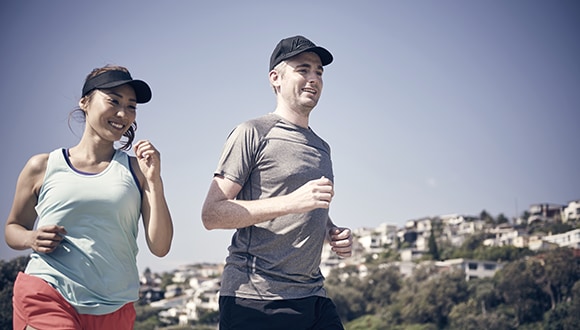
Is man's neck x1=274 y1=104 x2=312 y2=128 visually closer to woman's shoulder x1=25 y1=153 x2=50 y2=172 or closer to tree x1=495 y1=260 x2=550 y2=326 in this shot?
woman's shoulder x1=25 y1=153 x2=50 y2=172

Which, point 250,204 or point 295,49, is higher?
point 295,49

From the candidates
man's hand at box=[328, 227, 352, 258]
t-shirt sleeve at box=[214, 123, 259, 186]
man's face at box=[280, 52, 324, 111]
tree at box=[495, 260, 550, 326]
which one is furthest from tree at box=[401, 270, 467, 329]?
t-shirt sleeve at box=[214, 123, 259, 186]

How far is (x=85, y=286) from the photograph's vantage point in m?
2.78

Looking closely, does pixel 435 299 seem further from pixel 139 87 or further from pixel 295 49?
pixel 139 87

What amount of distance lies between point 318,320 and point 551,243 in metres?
78.0

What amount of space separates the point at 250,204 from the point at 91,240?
671mm

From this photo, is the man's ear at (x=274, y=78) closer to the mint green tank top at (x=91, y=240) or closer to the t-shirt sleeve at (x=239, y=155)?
the t-shirt sleeve at (x=239, y=155)

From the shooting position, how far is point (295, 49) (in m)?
3.34

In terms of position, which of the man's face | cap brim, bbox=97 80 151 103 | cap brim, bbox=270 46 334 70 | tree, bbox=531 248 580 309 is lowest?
tree, bbox=531 248 580 309

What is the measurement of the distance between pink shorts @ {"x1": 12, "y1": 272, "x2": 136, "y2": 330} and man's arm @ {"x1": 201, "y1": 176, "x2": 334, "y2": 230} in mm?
567

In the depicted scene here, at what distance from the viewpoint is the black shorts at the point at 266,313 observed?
9.82 feet

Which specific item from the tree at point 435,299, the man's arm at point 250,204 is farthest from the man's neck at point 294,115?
the tree at point 435,299

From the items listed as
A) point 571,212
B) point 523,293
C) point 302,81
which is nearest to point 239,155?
point 302,81

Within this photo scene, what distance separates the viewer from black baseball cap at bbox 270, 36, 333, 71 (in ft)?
10.9
